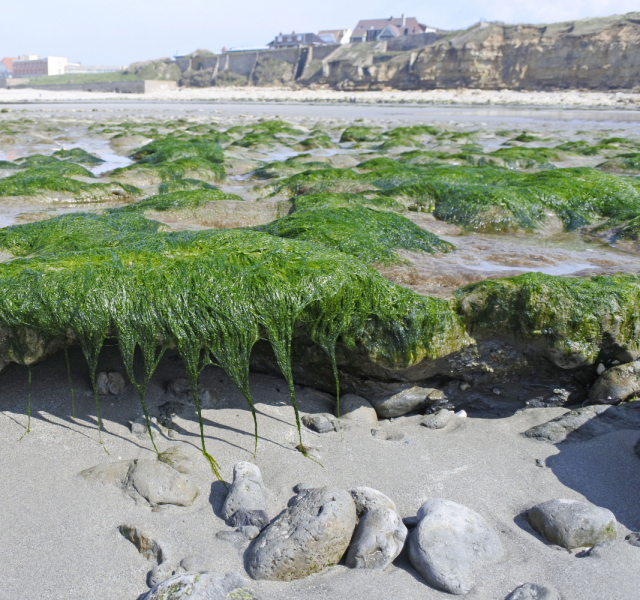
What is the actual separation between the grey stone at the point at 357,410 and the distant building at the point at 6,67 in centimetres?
14764

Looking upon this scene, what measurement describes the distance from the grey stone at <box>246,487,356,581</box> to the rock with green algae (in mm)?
1603

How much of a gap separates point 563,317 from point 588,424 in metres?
0.64

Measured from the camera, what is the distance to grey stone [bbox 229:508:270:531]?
2.39 m

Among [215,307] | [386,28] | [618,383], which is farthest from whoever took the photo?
[386,28]

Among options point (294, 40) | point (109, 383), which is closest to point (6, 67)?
point (294, 40)

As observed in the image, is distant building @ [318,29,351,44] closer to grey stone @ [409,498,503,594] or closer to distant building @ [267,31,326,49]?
distant building @ [267,31,326,49]

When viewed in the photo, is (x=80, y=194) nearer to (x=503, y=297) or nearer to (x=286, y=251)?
(x=286, y=251)

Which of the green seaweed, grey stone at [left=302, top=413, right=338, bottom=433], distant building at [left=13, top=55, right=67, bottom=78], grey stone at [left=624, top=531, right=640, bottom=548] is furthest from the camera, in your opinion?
distant building at [left=13, top=55, right=67, bottom=78]

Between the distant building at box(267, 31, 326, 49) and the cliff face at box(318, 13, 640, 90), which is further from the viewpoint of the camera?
the distant building at box(267, 31, 326, 49)

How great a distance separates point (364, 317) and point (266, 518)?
4.30 feet

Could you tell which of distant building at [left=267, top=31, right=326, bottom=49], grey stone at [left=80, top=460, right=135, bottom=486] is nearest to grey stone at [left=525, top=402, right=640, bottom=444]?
grey stone at [left=80, top=460, right=135, bottom=486]

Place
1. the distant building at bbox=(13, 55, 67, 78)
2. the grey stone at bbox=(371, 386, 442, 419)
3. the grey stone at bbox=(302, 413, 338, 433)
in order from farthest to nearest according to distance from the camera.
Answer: the distant building at bbox=(13, 55, 67, 78), the grey stone at bbox=(371, 386, 442, 419), the grey stone at bbox=(302, 413, 338, 433)

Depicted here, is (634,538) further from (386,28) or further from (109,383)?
(386,28)

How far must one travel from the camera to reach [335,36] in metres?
112
